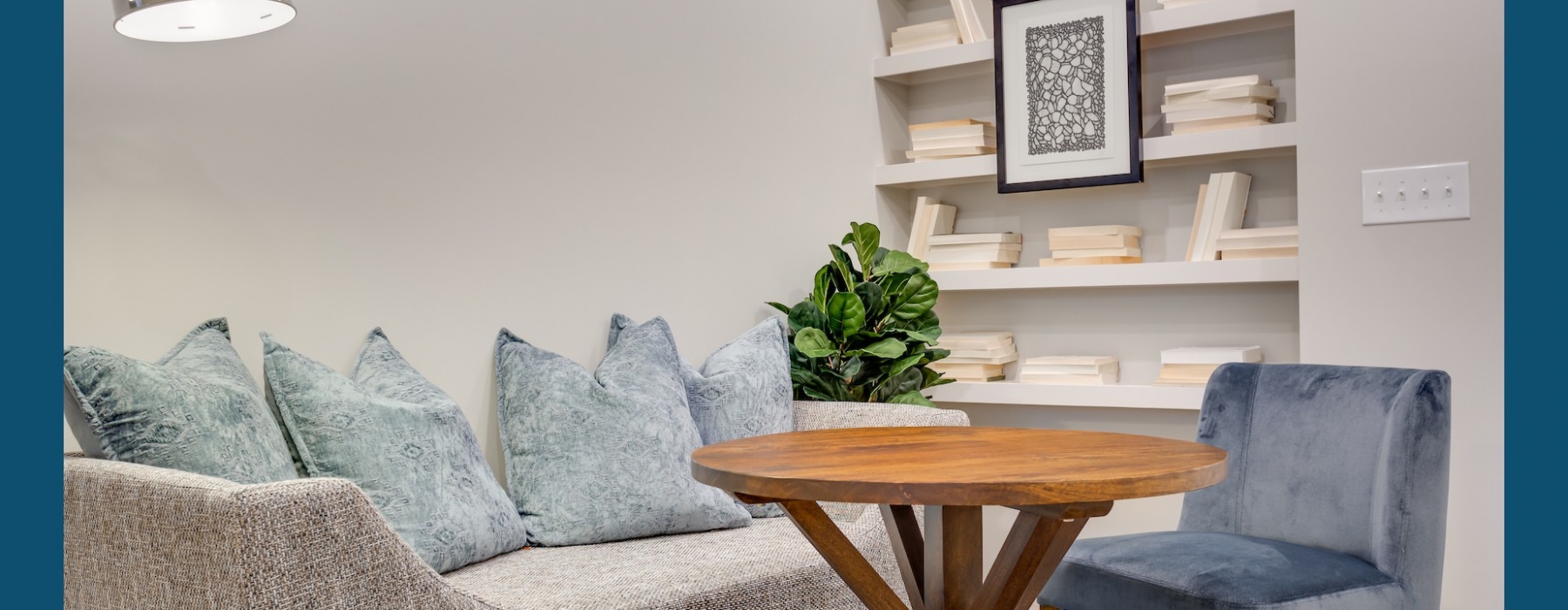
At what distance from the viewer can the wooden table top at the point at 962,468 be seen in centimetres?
144

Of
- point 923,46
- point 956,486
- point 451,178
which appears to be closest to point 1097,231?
point 923,46

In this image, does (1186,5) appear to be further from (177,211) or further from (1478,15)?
(177,211)

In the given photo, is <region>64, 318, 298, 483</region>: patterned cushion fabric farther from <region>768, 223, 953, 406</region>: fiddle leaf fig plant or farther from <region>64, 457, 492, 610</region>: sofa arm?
<region>768, 223, 953, 406</region>: fiddle leaf fig plant

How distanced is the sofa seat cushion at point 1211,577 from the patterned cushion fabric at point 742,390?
0.78m

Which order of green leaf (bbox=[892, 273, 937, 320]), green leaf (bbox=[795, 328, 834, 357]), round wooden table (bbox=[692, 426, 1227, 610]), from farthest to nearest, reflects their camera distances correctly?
1. green leaf (bbox=[892, 273, 937, 320])
2. green leaf (bbox=[795, 328, 834, 357])
3. round wooden table (bbox=[692, 426, 1227, 610])

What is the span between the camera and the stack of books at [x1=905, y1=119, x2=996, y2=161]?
3.72 metres

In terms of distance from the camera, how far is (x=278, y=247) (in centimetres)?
217

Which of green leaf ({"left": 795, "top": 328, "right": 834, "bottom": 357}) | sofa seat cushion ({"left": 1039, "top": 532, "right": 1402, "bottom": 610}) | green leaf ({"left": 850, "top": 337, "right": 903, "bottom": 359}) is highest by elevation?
green leaf ({"left": 795, "top": 328, "right": 834, "bottom": 357})

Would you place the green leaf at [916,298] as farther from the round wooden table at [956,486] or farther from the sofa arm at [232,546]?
the sofa arm at [232,546]

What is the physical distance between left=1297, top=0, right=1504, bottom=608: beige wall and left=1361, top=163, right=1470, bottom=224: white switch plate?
0.02 meters

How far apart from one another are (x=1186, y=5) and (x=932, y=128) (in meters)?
0.87

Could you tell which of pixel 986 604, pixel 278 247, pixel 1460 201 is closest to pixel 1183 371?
pixel 1460 201

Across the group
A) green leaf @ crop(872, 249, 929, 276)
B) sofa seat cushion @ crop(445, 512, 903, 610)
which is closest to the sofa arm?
sofa seat cushion @ crop(445, 512, 903, 610)

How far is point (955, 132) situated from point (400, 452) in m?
2.29
